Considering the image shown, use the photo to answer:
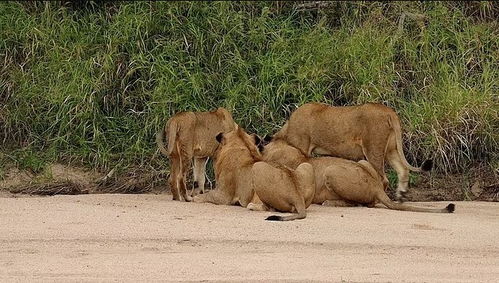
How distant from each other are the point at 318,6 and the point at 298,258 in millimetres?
7117

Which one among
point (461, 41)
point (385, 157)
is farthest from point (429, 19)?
point (385, 157)

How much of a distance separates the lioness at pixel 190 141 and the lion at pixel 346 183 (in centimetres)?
70

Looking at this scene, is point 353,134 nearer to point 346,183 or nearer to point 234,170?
point 346,183

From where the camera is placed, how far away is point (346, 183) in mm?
11102

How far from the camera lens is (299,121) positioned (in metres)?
12.1

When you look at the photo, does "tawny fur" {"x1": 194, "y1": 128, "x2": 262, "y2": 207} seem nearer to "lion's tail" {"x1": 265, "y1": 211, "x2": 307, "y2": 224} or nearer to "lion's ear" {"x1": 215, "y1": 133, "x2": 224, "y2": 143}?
"lion's ear" {"x1": 215, "y1": 133, "x2": 224, "y2": 143}

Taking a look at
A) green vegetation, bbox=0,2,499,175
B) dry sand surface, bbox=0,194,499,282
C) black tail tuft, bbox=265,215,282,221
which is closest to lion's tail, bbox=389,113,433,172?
dry sand surface, bbox=0,194,499,282

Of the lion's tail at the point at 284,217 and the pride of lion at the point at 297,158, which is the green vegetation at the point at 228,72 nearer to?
the pride of lion at the point at 297,158

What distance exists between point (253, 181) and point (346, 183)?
916mm

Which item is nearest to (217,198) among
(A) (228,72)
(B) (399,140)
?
(B) (399,140)

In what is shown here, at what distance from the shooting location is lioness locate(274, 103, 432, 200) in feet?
38.5

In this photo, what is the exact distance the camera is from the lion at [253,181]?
10.4 m

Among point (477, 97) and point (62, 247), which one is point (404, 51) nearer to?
point (477, 97)

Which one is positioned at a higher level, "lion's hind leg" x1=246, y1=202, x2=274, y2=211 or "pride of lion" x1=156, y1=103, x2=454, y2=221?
"pride of lion" x1=156, y1=103, x2=454, y2=221
